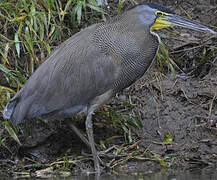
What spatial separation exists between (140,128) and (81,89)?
3.13ft

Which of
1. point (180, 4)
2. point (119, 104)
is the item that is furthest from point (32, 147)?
point (180, 4)

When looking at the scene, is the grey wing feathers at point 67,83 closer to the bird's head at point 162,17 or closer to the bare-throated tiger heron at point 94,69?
the bare-throated tiger heron at point 94,69

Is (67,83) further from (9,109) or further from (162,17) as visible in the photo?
(162,17)

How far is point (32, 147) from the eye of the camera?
6.04 metres

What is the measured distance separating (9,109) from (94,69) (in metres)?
0.98

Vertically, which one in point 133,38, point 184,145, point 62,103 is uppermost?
point 133,38

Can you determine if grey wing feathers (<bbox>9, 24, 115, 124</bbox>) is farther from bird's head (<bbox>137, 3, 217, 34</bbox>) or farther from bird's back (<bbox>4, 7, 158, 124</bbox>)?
bird's head (<bbox>137, 3, 217, 34</bbox>)

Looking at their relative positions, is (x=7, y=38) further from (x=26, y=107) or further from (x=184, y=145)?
(x=184, y=145)

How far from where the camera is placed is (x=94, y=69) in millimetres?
5613

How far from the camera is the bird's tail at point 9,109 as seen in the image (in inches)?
223

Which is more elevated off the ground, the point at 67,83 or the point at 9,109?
the point at 67,83

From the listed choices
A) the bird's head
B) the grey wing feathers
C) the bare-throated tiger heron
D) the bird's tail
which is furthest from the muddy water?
the bird's head

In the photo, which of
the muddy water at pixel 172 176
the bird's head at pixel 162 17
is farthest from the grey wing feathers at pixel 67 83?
the muddy water at pixel 172 176

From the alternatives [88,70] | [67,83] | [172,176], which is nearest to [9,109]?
[67,83]
